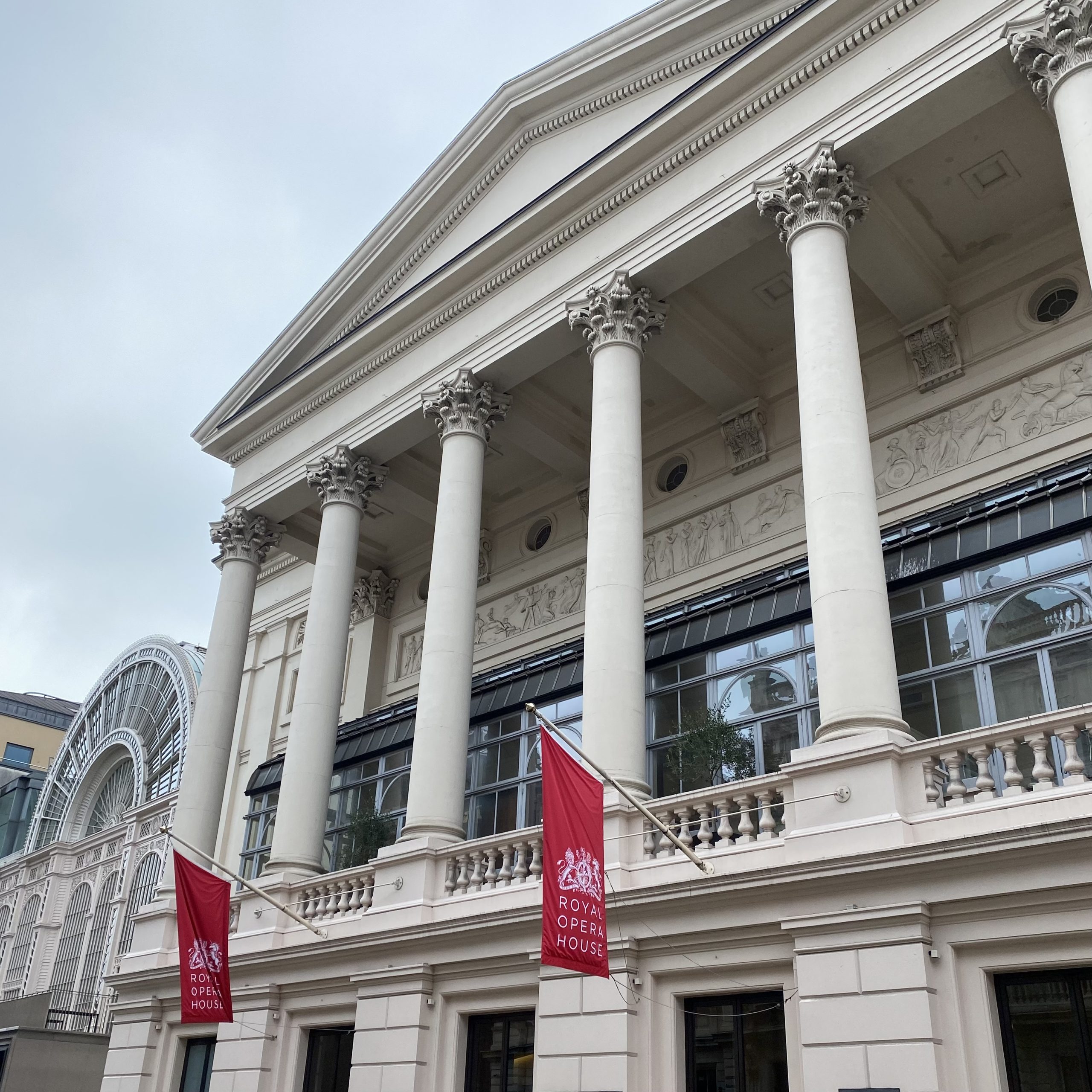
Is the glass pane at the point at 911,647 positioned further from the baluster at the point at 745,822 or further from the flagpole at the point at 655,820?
the flagpole at the point at 655,820

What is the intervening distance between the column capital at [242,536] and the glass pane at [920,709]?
1598 cm

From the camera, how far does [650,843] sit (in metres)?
14.3

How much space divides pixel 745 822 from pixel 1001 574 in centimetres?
581

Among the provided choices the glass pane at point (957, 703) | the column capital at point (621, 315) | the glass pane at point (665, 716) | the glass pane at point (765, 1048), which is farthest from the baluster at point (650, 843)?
the column capital at point (621, 315)

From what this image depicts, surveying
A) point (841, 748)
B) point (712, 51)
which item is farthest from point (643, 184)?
point (841, 748)

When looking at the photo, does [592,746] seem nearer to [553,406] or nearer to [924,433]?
Answer: [924,433]

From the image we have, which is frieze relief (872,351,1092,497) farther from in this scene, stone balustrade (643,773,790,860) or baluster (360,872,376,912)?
baluster (360,872,376,912)

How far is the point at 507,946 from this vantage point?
15008 millimetres

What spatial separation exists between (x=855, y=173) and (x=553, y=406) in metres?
8.83

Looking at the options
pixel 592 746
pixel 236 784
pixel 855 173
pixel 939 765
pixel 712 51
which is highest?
pixel 712 51

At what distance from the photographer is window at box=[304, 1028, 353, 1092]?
17578 mm

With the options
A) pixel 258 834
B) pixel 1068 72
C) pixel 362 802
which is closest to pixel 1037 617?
pixel 1068 72

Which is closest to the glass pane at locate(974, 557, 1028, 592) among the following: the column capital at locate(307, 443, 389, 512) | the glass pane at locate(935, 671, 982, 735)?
the glass pane at locate(935, 671, 982, 735)

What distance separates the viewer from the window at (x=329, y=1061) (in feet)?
57.7
